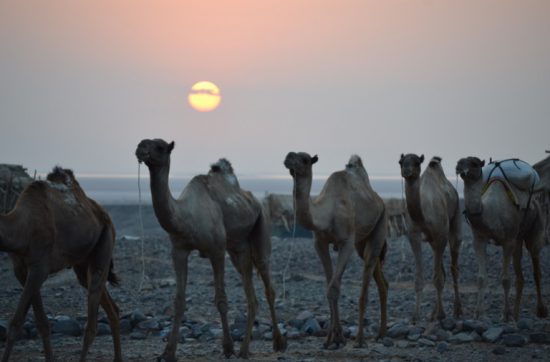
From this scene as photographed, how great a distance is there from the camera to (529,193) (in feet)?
43.4

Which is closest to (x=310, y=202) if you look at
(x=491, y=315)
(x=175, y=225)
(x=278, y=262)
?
(x=175, y=225)

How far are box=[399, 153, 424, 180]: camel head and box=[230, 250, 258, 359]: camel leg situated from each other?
9.34ft

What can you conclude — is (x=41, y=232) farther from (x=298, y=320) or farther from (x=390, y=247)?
(x=390, y=247)

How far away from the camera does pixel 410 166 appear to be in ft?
39.1

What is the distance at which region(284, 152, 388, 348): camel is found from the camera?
388 inches

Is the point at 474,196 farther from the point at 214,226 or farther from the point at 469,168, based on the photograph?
the point at 214,226

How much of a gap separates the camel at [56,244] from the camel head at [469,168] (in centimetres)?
556

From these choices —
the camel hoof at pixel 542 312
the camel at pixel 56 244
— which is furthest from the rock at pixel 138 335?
the camel hoof at pixel 542 312

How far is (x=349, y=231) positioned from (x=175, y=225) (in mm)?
2586

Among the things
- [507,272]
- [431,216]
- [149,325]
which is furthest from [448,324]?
[149,325]

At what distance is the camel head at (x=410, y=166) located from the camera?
11.9 metres

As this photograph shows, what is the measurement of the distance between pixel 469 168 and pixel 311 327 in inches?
137

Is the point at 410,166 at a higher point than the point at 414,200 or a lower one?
higher

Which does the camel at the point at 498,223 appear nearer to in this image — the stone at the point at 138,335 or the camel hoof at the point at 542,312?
the camel hoof at the point at 542,312
